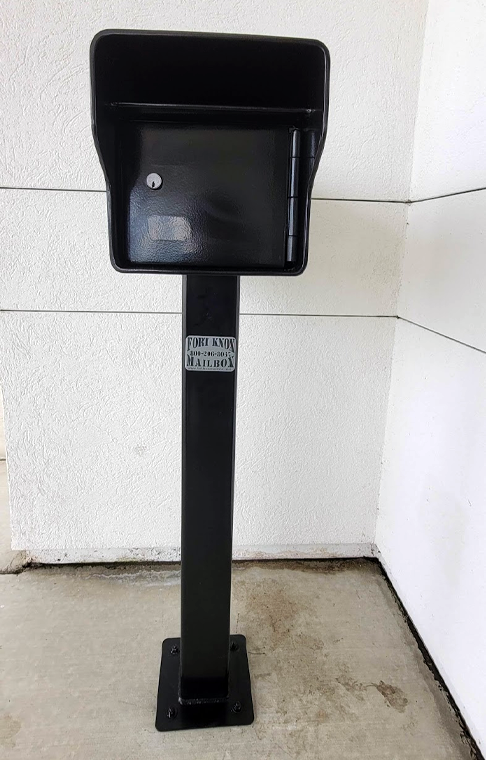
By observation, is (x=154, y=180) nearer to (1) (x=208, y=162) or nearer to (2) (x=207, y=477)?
(1) (x=208, y=162)

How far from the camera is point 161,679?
1.59 metres

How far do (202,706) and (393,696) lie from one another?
0.57 m

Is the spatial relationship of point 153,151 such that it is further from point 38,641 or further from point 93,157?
point 38,641

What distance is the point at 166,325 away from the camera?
1.87 m

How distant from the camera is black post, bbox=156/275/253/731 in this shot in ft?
4.16

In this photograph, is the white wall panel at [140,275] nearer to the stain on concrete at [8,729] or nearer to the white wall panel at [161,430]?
the white wall panel at [161,430]

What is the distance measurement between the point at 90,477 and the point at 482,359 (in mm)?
1421

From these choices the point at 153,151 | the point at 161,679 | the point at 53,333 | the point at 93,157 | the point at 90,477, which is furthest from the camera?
the point at 90,477

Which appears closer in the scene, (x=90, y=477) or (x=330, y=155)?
(x=330, y=155)

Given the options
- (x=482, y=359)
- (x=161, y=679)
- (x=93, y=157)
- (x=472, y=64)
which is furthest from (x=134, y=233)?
(x=161, y=679)

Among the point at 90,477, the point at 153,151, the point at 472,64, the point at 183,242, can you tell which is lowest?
the point at 90,477

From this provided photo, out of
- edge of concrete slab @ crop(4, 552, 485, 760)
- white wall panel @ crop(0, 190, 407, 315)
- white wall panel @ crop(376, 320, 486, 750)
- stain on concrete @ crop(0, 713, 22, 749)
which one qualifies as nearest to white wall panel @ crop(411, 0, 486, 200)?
white wall panel @ crop(0, 190, 407, 315)

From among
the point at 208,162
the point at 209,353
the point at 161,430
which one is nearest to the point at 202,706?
the point at 161,430

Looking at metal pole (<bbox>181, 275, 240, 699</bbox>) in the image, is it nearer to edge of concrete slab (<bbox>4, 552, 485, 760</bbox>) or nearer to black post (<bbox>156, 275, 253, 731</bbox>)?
black post (<bbox>156, 275, 253, 731</bbox>)
